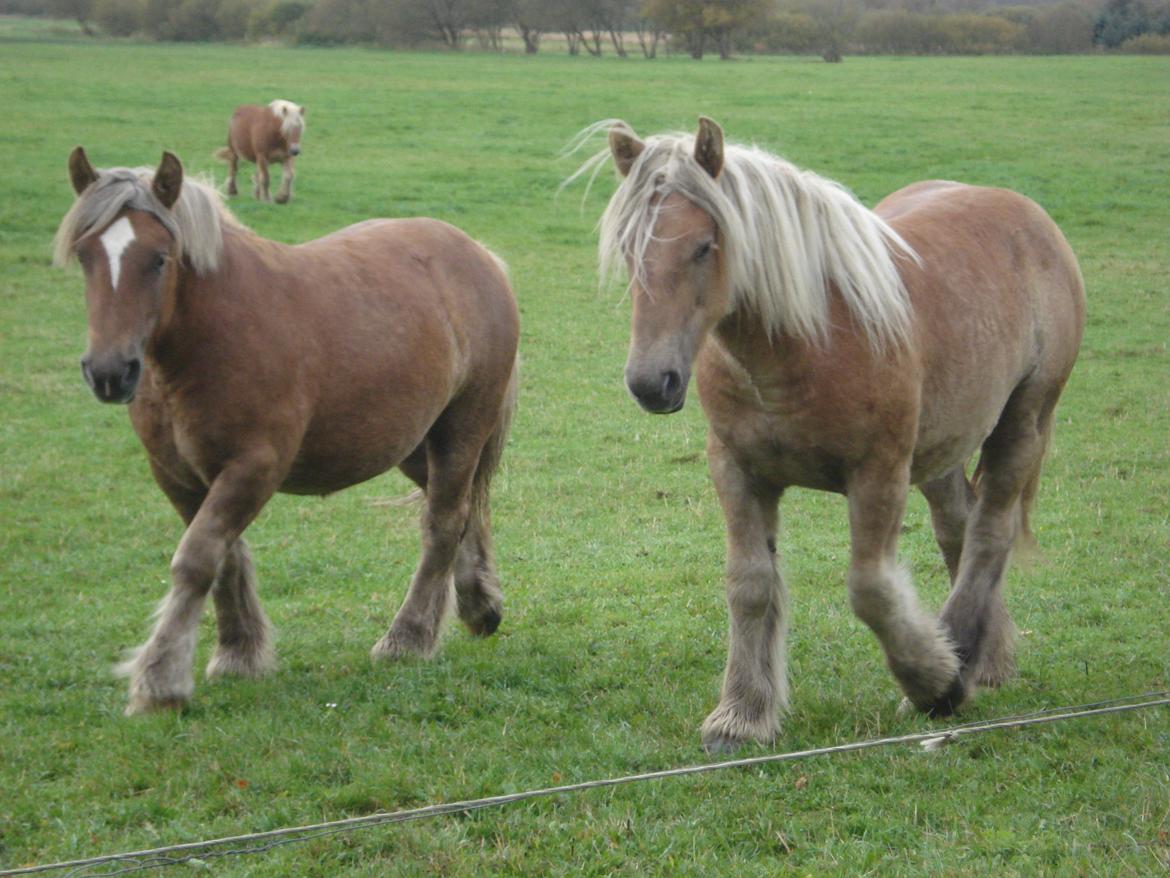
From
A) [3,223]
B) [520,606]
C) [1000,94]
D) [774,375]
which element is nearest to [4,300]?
[3,223]

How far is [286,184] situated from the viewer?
21.1 m

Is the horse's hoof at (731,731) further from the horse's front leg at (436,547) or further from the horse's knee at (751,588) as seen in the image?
the horse's front leg at (436,547)

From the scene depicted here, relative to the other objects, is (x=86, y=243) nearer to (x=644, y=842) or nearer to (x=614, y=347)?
(x=644, y=842)

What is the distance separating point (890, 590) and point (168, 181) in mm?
3098

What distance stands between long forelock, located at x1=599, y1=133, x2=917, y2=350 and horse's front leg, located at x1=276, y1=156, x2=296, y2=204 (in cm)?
1729

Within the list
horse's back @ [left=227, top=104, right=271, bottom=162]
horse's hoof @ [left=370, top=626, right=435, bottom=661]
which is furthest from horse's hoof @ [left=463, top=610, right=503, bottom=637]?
horse's back @ [left=227, top=104, right=271, bottom=162]

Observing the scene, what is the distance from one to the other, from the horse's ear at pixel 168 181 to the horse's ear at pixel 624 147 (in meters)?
1.68

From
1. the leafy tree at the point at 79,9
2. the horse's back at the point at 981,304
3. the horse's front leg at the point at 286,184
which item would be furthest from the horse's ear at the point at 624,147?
the leafy tree at the point at 79,9

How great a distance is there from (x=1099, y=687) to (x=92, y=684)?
4.30 meters

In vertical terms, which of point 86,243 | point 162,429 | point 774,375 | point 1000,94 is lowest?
point 1000,94

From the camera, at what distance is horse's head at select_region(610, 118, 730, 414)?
13.6ft

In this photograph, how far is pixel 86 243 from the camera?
488 centimetres

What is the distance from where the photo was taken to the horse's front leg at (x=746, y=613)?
4891mm

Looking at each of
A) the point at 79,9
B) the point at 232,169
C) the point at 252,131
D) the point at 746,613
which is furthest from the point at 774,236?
the point at 79,9
